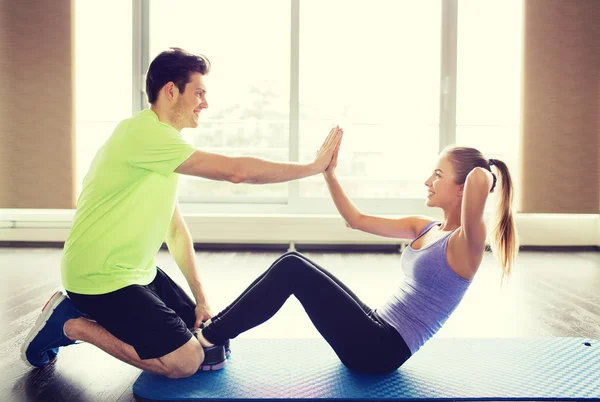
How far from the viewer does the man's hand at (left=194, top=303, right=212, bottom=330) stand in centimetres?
186

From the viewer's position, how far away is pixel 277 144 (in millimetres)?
4926

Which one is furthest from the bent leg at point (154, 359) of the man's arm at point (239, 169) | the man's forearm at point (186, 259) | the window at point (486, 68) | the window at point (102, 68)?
the window at point (486, 68)

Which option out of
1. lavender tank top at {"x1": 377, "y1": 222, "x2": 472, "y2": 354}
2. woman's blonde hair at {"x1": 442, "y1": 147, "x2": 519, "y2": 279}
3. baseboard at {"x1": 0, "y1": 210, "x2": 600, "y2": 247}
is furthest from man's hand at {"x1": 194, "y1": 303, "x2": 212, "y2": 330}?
baseboard at {"x1": 0, "y1": 210, "x2": 600, "y2": 247}

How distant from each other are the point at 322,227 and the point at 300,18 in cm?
168

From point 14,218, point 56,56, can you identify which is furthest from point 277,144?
point 14,218

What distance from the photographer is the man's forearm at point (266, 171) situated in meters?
1.71

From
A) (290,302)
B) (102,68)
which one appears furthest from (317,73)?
(290,302)

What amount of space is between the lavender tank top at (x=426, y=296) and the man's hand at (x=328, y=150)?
0.40 meters

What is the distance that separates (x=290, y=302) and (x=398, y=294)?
1.20 metres

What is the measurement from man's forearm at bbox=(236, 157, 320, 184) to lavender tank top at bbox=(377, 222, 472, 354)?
434mm

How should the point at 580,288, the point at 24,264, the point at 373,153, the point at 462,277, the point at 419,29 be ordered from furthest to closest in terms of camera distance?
the point at 373,153 < the point at 419,29 < the point at 24,264 < the point at 580,288 < the point at 462,277

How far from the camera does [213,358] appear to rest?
1.71 metres

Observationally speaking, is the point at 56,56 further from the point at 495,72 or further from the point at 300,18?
the point at 495,72

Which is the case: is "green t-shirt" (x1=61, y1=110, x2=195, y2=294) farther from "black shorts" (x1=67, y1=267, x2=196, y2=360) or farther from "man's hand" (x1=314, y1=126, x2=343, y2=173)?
"man's hand" (x1=314, y1=126, x2=343, y2=173)
